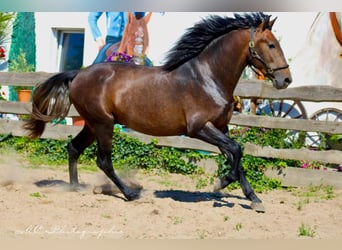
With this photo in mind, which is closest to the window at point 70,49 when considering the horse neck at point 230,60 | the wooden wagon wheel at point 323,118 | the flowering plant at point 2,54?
the flowering plant at point 2,54

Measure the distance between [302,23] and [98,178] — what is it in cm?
411

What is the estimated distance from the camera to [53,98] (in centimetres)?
662

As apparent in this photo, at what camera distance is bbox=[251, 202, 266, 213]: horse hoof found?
5629 mm

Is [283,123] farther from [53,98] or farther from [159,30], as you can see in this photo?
[159,30]

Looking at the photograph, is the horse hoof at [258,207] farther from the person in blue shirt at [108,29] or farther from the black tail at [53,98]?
the person in blue shirt at [108,29]

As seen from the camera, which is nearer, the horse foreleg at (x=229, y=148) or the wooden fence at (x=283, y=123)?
the horse foreleg at (x=229, y=148)

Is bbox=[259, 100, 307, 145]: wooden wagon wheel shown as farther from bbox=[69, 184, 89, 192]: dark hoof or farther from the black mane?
bbox=[69, 184, 89, 192]: dark hoof

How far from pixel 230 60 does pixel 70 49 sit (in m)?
5.72

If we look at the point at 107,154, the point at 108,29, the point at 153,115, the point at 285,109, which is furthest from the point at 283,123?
the point at 108,29

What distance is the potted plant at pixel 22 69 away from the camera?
9.73 m

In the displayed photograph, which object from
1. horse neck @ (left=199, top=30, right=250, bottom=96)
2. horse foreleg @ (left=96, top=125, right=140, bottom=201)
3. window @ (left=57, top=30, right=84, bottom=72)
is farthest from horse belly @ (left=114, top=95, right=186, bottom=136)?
window @ (left=57, top=30, right=84, bottom=72)

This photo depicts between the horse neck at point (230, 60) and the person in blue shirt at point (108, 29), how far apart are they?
4.42 meters

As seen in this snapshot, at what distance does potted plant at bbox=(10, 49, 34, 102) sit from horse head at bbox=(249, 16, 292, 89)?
5193 mm

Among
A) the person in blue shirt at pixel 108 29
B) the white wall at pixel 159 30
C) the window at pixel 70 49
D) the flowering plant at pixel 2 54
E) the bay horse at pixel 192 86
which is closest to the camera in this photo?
the bay horse at pixel 192 86
